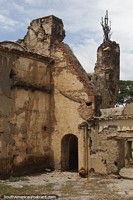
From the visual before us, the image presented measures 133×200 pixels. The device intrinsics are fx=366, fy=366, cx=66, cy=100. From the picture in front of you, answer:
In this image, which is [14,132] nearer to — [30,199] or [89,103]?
[89,103]

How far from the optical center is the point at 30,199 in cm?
963

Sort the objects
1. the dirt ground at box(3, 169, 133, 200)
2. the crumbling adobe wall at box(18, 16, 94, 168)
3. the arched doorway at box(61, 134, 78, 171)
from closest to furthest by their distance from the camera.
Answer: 1. the dirt ground at box(3, 169, 133, 200)
2. the crumbling adobe wall at box(18, 16, 94, 168)
3. the arched doorway at box(61, 134, 78, 171)

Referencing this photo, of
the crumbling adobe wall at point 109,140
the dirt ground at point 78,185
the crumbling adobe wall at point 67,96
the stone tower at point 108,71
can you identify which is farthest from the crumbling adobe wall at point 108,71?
the dirt ground at point 78,185

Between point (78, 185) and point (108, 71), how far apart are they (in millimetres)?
15768

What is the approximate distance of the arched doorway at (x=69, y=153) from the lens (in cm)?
1678

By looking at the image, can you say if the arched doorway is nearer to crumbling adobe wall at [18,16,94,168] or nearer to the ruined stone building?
the ruined stone building

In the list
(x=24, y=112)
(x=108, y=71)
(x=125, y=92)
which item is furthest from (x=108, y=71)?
(x=125, y=92)

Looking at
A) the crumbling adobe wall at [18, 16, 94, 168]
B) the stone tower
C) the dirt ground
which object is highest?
the stone tower

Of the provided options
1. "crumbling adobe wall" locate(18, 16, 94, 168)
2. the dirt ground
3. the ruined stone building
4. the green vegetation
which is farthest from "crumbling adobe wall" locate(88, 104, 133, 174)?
the green vegetation

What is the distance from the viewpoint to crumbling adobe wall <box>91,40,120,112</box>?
25.8 meters

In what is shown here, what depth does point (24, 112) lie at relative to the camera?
1589cm

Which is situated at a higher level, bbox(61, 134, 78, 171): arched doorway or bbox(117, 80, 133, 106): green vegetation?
bbox(117, 80, 133, 106): green vegetation

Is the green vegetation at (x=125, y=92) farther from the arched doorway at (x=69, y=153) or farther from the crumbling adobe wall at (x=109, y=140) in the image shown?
the crumbling adobe wall at (x=109, y=140)

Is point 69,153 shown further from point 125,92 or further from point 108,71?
point 125,92
